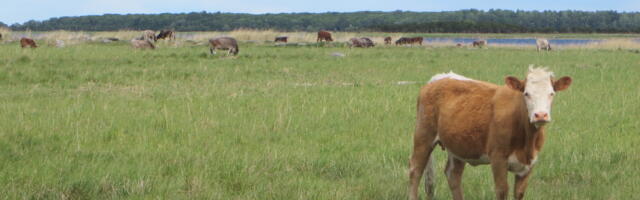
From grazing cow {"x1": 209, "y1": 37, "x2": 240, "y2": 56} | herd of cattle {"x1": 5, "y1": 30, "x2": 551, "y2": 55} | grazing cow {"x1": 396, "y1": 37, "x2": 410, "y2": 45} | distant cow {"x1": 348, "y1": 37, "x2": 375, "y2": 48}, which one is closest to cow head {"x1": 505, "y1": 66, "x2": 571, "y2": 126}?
herd of cattle {"x1": 5, "y1": 30, "x2": 551, "y2": 55}

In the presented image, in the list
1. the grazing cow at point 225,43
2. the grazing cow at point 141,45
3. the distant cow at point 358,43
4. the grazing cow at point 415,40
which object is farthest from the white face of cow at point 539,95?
the grazing cow at point 415,40

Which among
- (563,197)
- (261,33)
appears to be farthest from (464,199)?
(261,33)

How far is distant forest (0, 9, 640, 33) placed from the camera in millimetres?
121250

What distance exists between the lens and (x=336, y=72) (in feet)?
67.2

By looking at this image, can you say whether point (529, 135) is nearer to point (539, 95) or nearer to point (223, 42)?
point (539, 95)

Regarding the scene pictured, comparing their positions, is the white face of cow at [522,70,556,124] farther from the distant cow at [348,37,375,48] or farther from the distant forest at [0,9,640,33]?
the distant forest at [0,9,640,33]

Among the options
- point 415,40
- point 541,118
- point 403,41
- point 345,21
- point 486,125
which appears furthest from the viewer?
point 345,21

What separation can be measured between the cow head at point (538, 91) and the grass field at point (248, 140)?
139 centimetres

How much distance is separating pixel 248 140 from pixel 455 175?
3.19 m

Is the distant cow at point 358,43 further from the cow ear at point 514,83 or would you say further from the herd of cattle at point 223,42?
the cow ear at point 514,83

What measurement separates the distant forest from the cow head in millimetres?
107447

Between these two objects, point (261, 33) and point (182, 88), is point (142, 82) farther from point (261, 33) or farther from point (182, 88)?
point (261, 33)

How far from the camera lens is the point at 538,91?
5430mm

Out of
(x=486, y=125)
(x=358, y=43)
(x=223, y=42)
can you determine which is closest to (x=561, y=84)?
(x=486, y=125)
